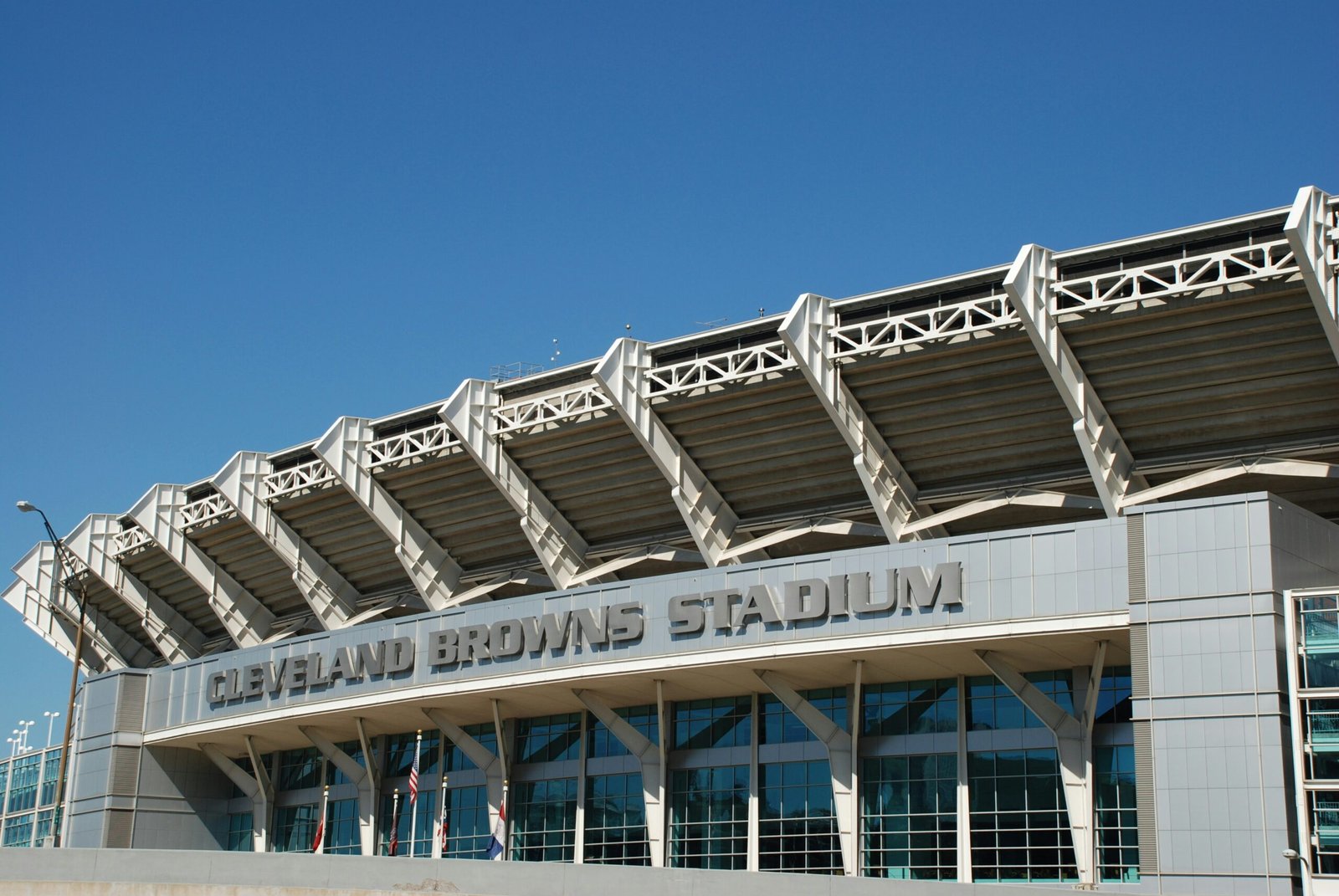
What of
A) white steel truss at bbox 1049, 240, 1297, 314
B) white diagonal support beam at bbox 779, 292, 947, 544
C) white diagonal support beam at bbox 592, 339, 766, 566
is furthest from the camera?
white diagonal support beam at bbox 592, 339, 766, 566

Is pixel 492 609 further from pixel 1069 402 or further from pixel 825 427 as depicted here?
pixel 1069 402

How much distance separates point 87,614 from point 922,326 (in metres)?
45.0

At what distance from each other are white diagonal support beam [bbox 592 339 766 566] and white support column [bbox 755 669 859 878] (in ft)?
17.1

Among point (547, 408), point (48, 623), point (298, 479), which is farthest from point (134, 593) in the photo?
point (547, 408)

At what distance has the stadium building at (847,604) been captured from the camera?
102 ft

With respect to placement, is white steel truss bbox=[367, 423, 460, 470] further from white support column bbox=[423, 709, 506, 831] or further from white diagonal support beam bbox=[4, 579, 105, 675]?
white diagonal support beam bbox=[4, 579, 105, 675]

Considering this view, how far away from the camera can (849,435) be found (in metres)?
39.6

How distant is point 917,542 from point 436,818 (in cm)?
1866

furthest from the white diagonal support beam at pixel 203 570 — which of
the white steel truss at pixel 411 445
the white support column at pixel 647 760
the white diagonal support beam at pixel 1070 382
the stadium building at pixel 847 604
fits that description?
the white diagonal support beam at pixel 1070 382

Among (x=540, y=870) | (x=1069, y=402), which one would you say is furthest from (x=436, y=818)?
(x=1069, y=402)

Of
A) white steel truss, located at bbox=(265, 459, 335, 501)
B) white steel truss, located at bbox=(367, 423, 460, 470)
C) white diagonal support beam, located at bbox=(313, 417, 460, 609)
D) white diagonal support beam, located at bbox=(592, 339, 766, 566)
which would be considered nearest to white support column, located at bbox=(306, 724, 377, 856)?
white diagonal support beam, located at bbox=(313, 417, 460, 609)

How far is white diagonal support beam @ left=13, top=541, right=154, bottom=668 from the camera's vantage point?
69750mm

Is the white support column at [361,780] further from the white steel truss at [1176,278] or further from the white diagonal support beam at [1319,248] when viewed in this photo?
the white diagonal support beam at [1319,248]

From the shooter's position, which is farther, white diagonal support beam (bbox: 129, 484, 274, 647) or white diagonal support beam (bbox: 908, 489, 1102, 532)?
white diagonal support beam (bbox: 129, 484, 274, 647)
